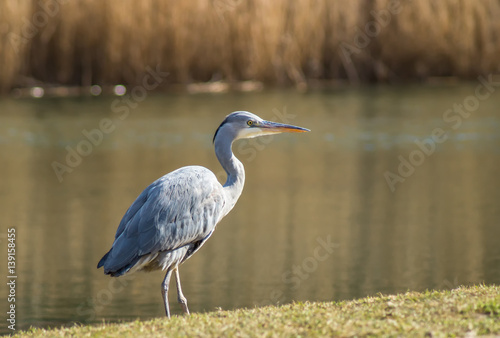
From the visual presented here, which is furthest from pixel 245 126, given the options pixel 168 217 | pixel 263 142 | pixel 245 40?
pixel 245 40

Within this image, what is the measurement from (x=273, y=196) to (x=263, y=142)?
14.3ft

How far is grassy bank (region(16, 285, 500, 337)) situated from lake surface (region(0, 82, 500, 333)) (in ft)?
7.45

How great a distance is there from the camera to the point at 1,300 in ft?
25.6

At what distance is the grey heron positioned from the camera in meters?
5.70

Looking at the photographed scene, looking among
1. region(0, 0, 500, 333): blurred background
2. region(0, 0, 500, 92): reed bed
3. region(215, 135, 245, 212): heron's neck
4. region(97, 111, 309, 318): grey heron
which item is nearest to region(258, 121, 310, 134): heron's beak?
region(215, 135, 245, 212): heron's neck

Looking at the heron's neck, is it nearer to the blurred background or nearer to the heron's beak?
the heron's beak

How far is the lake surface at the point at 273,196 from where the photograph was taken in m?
8.34

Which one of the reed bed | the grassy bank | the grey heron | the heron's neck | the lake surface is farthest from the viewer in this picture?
the reed bed

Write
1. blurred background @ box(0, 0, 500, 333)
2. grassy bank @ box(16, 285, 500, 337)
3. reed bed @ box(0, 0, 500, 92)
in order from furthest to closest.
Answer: reed bed @ box(0, 0, 500, 92), blurred background @ box(0, 0, 500, 333), grassy bank @ box(16, 285, 500, 337)

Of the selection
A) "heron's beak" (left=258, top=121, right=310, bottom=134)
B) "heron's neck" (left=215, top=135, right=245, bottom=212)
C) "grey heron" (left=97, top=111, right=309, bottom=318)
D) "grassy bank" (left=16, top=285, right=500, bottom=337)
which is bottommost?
"grassy bank" (left=16, top=285, right=500, bottom=337)

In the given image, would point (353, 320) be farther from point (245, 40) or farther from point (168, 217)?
point (245, 40)

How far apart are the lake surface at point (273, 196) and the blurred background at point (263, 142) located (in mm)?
38

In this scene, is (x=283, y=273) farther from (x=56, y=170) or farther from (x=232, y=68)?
(x=232, y=68)

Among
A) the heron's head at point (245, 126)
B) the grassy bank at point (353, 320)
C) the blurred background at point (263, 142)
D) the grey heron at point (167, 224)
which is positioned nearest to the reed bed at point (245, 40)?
the blurred background at point (263, 142)
